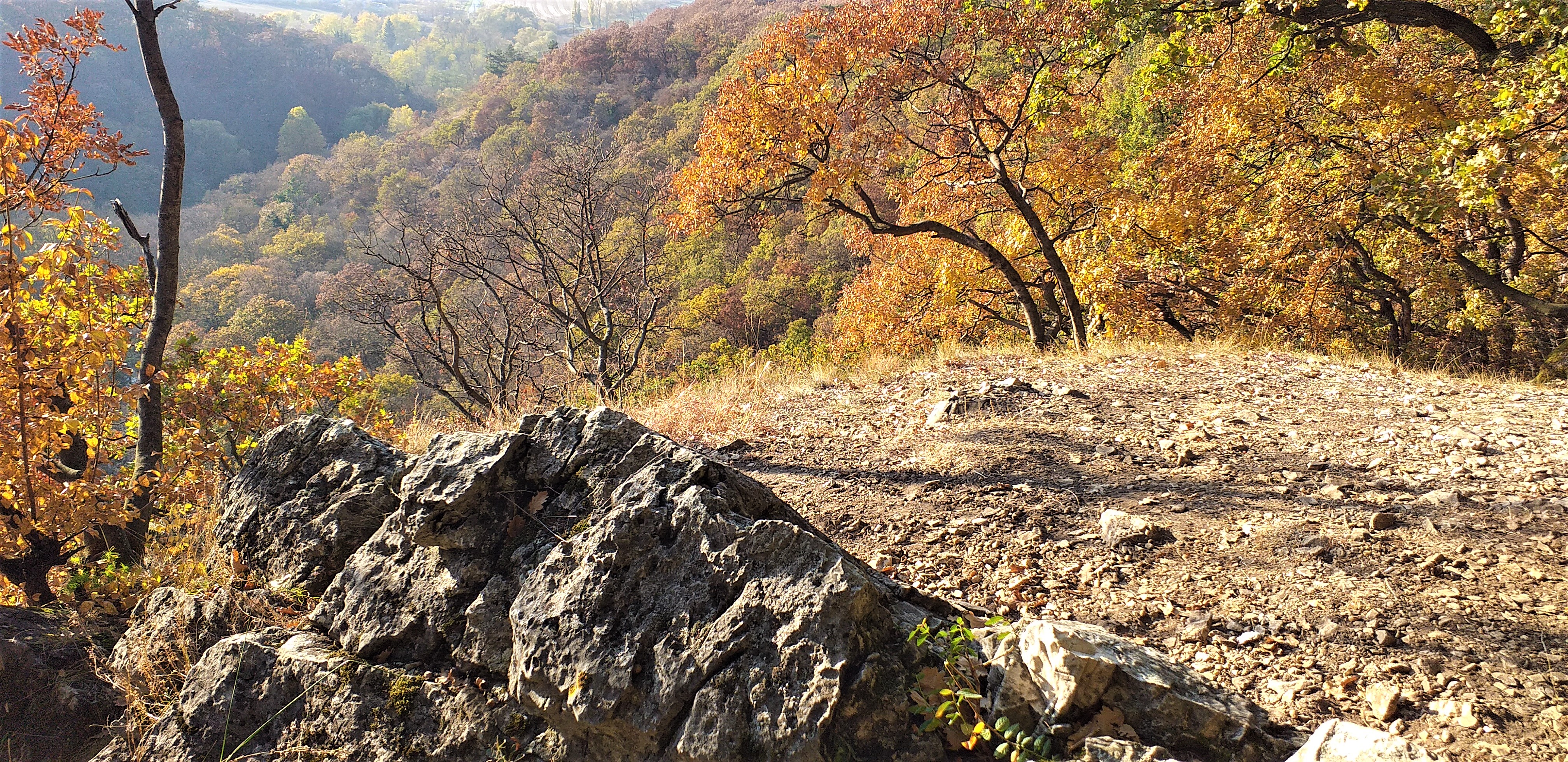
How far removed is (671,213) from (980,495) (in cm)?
760

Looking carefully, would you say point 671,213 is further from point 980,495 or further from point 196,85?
point 196,85

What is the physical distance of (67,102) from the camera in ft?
17.4

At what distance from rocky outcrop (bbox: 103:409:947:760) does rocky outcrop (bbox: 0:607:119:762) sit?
1.69ft

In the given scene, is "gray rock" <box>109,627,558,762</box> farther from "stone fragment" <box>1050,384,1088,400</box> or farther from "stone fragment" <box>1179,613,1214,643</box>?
"stone fragment" <box>1050,384,1088,400</box>

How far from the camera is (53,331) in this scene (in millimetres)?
5043

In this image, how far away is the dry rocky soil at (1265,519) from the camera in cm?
257

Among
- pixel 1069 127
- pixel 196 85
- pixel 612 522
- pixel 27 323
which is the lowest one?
pixel 612 522

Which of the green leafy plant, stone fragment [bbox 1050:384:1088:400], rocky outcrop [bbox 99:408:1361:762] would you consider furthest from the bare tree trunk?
stone fragment [bbox 1050:384:1088:400]

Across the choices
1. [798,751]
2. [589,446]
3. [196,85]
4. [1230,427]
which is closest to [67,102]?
[589,446]

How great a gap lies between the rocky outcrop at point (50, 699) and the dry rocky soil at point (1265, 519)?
3.71m

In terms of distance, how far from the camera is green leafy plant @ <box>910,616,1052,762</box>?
2.12m

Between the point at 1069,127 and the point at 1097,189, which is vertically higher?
the point at 1069,127

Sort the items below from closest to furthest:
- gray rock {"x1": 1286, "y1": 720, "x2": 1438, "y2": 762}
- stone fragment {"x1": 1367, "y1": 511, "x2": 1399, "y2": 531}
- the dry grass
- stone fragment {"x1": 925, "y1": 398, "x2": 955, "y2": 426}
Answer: gray rock {"x1": 1286, "y1": 720, "x2": 1438, "y2": 762}
stone fragment {"x1": 1367, "y1": 511, "x2": 1399, "y2": 531}
stone fragment {"x1": 925, "y1": 398, "x2": 955, "y2": 426}
the dry grass

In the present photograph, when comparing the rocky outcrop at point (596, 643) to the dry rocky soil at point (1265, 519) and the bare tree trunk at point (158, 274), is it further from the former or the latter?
the bare tree trunk at point (158, 274)
